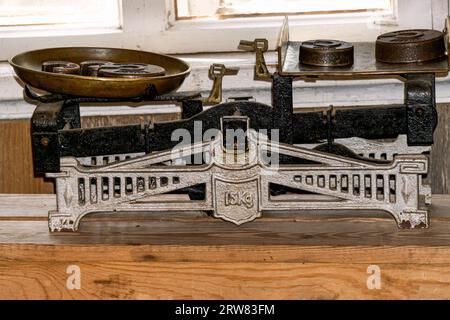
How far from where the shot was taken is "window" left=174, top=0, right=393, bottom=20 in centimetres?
233

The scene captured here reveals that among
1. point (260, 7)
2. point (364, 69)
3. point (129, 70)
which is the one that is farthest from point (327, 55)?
point (260, 7)

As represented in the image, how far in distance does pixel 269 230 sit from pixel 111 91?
40 centimetres

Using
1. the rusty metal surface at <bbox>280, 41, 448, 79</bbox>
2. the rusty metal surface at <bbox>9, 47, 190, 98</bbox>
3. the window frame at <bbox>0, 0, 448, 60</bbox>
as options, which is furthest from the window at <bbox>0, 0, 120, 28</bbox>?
the rusty metal surface at <bbox>280, 41, 448, 79</bbox>

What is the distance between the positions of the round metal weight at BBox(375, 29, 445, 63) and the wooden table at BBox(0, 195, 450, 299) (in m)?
0.31

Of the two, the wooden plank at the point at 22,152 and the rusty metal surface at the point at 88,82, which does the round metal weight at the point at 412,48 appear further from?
the wooden plank at the point at 22,152

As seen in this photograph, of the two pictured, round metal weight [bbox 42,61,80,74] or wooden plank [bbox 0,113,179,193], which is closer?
round metal weight [bbox 42,61,80,74]

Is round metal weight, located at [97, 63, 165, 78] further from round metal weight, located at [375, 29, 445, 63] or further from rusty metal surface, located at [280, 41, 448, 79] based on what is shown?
round metal weight, located at [375, 29, 445, 63]

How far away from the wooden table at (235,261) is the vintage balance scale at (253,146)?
0.05 meters

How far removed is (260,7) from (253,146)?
64 cm

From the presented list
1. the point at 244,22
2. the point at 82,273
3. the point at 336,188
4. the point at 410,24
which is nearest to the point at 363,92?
the point at 410,24

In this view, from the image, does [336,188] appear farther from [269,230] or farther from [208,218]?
[208,218]

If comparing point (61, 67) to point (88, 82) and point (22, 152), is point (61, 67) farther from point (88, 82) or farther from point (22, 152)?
point (22, 152)

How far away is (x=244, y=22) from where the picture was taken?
7.68 feet

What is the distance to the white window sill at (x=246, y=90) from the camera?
2.25m
